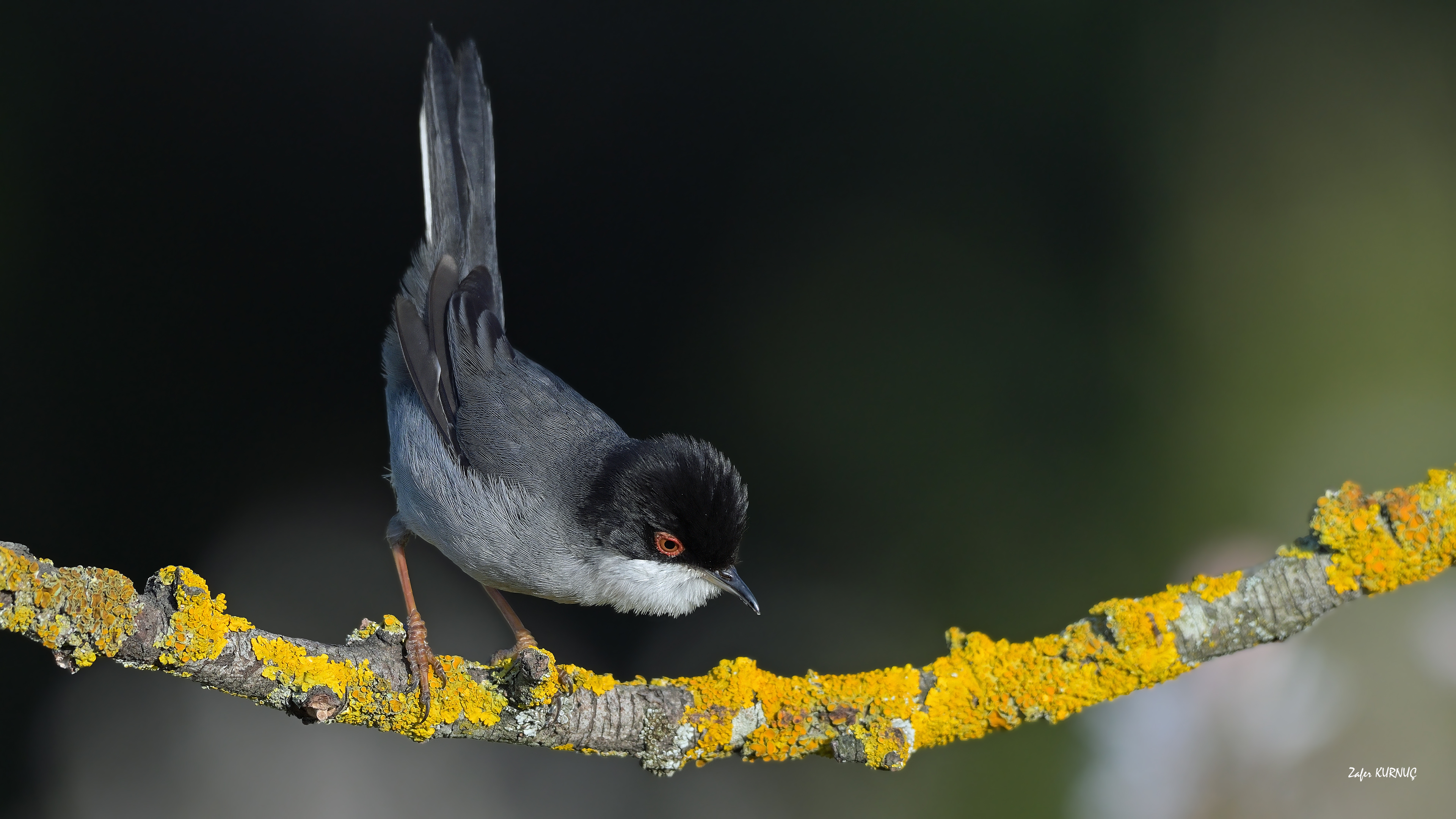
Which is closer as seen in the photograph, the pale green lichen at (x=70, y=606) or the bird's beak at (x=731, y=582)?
the pale green lichen at (x=70, y=606)

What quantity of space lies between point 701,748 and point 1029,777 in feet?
4.47

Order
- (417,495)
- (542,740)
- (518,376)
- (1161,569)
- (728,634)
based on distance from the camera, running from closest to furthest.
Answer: (542,740), (417,495), (518,376), (1161,569), (728,634)

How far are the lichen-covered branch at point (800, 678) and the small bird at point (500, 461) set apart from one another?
0.18 metres

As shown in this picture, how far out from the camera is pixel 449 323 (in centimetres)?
282

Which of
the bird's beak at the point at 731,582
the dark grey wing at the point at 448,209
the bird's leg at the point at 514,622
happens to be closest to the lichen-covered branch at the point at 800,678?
the bird's beak at the point at 731,582

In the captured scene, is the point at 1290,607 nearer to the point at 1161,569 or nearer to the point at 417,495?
the point at 1161,569

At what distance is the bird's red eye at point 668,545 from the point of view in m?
2.37

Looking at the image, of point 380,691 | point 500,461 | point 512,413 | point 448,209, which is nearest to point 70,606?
point 380,691

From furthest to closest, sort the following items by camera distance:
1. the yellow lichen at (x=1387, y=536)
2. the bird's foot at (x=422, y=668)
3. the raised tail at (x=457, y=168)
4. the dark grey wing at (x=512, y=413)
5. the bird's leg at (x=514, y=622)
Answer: the raised tail at (x=457, y=168)
the bird's leg at (x=514, y=622)
the dark grey wing at (x=512, y=413)
the bird's foot at (x=422, y=668)
the yellow lichen at (x=1387, y=536)


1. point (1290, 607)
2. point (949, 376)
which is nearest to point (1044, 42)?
point (949, 376)

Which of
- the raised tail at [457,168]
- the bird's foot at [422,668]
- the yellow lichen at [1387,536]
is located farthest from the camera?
the raised tail at [457,168]

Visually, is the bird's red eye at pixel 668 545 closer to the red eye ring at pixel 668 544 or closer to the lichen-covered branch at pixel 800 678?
the red eye ring at pixel 668 544

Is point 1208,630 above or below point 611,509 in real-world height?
below

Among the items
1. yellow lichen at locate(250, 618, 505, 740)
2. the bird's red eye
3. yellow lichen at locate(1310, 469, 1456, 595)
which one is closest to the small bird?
the bird's red eye
